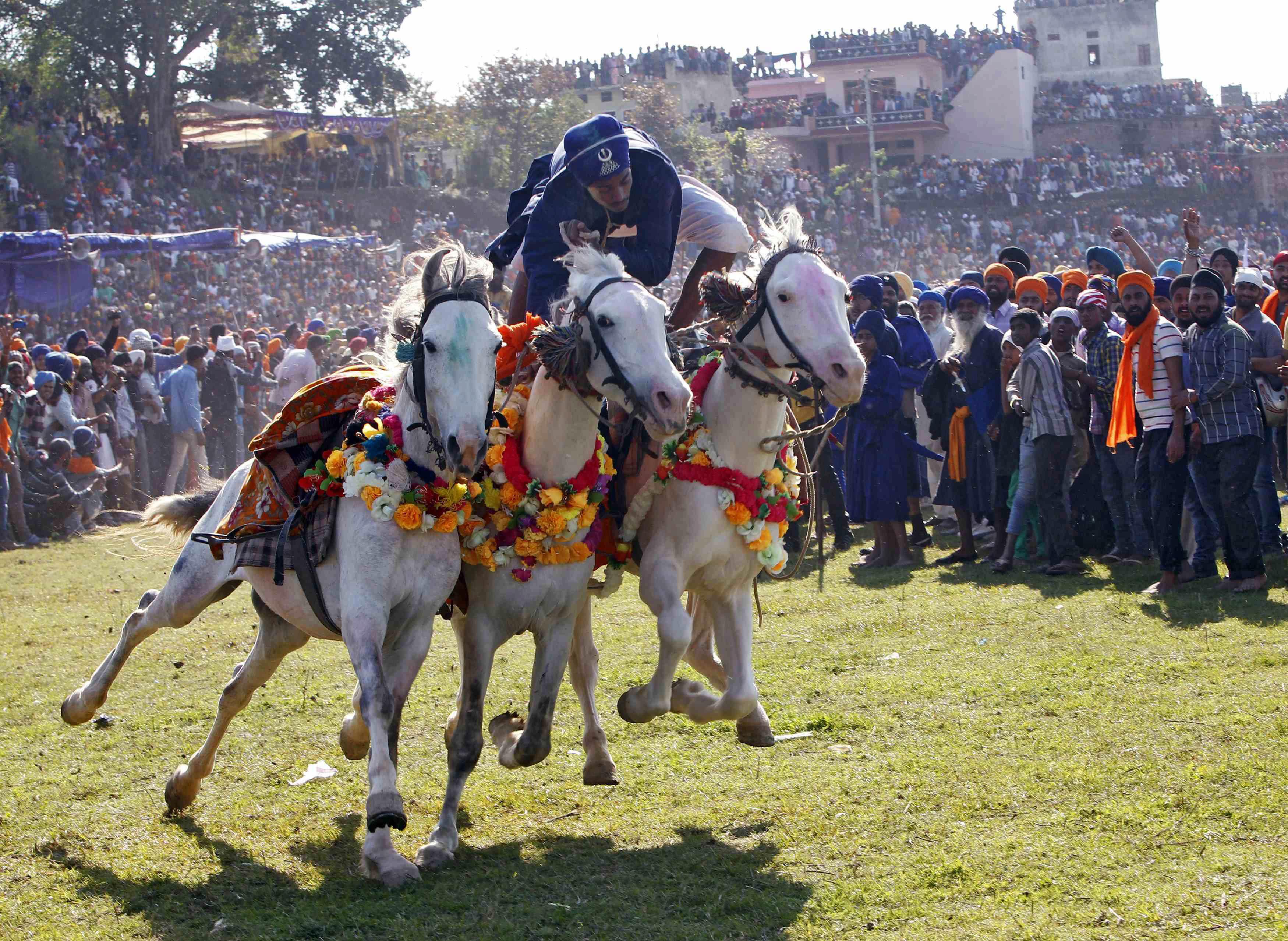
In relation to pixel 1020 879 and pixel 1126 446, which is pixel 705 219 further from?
pixel 1126 446

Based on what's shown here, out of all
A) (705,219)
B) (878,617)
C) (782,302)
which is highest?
(705,219)

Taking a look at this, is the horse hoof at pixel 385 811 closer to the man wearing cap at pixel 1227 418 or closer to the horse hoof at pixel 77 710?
the horse hoof at pixel 77 710

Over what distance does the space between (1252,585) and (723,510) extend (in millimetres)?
5487

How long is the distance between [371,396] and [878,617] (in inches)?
201

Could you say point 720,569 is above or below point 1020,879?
above

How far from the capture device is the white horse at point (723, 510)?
17.4 feet

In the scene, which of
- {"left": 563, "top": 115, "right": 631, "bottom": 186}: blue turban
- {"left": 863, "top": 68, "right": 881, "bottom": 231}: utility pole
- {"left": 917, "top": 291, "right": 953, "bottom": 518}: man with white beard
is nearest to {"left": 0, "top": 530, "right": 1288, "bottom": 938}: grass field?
{"left": 563, "top": 115, "right": 631, "bottom": 186}: blue turban

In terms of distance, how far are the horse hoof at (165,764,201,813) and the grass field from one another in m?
0.08

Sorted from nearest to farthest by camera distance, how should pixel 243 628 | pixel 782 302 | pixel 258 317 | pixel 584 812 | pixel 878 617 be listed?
pixel 782 302
pixel 584 812
pixel 878 617
pixel 243 628
pixel 258 317

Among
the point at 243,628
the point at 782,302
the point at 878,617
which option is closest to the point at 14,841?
the point at 782,302

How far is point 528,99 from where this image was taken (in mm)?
56281

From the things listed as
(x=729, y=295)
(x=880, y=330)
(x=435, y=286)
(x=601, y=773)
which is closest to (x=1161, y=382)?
(x=880, y=330)

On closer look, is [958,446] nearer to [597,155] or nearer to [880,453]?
[880,453]

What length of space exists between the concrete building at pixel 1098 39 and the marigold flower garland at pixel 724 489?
267ft
